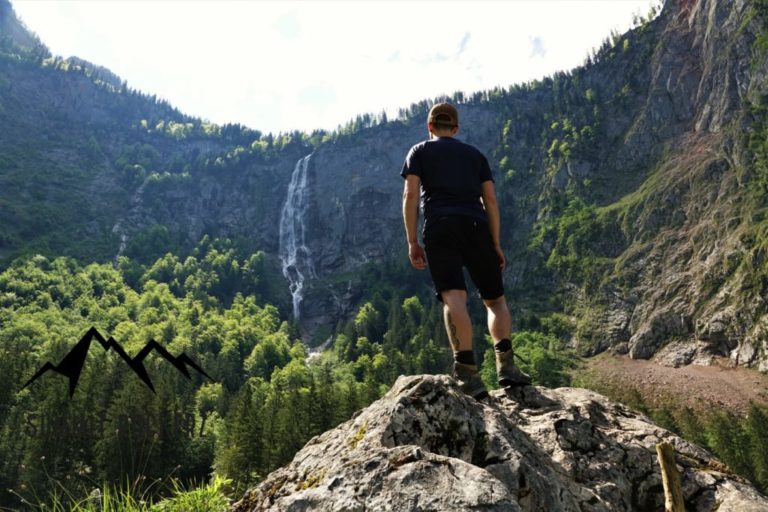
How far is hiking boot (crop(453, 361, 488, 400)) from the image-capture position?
6.09 m

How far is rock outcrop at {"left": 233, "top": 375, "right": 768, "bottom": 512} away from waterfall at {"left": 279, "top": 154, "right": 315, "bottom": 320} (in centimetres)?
15559

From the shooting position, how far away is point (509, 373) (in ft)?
22.3

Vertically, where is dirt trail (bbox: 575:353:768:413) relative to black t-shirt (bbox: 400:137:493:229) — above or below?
below

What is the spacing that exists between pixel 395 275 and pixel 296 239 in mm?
39402

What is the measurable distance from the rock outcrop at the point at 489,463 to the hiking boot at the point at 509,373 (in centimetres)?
15

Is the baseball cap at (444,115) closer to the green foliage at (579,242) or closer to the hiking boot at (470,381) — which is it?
the hiking boot at (470,381)

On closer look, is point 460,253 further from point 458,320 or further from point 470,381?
point 470,381

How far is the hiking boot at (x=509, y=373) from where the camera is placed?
22.2 ft

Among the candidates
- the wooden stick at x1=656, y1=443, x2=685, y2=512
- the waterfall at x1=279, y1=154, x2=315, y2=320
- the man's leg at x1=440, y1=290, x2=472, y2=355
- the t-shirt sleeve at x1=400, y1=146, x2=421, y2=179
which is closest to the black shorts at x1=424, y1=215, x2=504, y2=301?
the man's leg at x1=440, y1=290, x2=472, y2=355

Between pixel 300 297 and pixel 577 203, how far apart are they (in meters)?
90.6

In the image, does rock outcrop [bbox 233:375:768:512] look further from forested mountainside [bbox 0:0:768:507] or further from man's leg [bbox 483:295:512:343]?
forested mountainside [bbox 0:0:768:507]

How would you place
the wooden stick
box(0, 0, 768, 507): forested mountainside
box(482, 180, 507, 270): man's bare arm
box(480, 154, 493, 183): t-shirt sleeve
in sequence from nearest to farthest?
the wooden stick < box(482, 180, 507, 270): man's bare arm < box(480, 154, 493, 183): t-shirt sleeve < box(0, 0, 768, 507): forested mountainside

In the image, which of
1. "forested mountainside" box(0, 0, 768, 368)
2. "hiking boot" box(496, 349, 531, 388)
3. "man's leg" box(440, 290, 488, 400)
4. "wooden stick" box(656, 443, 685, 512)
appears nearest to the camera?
"wooden stick" box(656, 443, 685, 512)

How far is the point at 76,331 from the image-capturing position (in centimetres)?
11862
